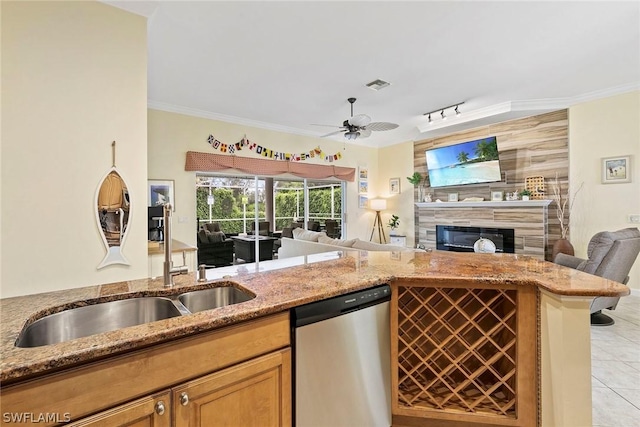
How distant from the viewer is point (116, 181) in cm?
226

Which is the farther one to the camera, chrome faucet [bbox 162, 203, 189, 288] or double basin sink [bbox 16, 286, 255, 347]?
chrome faucet [bbox 162, 203, 189, 288]

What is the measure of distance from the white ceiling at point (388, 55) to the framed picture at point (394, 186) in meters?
2.28

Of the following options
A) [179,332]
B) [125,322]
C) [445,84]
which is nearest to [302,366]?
[179,332]

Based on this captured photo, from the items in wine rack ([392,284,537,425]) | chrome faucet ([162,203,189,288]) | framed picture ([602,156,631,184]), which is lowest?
wine rack ([392,284,537,425])

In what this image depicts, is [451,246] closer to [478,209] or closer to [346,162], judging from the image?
[478,209]

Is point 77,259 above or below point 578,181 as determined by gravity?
below

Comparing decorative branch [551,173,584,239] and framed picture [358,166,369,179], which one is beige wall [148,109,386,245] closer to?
framed picture [358,166,369,179]

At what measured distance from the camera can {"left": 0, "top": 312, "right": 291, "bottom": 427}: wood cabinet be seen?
82 centimetres

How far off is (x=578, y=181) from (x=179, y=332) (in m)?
5.56

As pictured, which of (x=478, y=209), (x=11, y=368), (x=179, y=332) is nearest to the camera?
(x=11, y=368)

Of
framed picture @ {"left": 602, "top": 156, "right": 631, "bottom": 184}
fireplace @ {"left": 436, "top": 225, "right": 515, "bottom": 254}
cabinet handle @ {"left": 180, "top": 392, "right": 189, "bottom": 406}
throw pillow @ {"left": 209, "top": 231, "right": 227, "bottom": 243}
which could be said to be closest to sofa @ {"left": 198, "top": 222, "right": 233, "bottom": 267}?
throw pillow @ {"left": 209, "top": 231, "right": 227, "bottom": 243}

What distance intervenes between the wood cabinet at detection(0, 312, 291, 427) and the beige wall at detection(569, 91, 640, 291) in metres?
5.07

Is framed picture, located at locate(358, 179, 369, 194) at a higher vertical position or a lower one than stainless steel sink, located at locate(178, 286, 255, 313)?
higher

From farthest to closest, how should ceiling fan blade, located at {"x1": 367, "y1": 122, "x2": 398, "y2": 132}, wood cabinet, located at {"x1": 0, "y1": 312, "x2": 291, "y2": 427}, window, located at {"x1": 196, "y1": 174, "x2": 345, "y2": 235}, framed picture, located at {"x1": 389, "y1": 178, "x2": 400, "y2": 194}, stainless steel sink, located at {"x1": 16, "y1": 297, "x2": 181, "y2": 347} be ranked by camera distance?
framed picture, located at {"x1": 389, "y1": 178, "x2": 400, "y2": 194} < window, located at {"x1": 196, "y1": 174, "x2": 345, "y2": 235} < ceiling fan blade, located at {"x1": 367, "y1": 122, "x2": 398, "y2": 132} < stainless steel sink, located at {"x1": 16, "y1": 297, "x2": 181, "y2": 347} < wood cabinet, located at {"x1": 0, "y1": 312, "x2": 291, "y2": 427}
